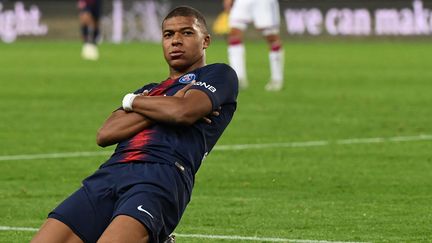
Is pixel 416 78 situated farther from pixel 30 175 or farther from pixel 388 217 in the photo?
pixel 388 217

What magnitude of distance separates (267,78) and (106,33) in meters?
16.3

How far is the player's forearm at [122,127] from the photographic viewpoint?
24.4 ft

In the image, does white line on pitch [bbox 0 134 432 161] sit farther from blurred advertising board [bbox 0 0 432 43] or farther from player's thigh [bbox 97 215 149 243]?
blurred advertising board [bbox 0 0 432 43]

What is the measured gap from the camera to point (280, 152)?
1482 centimetres

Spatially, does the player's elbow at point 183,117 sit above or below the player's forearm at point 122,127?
above

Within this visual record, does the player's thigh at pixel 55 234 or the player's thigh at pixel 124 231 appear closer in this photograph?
the player's thigh at pixel 124 231

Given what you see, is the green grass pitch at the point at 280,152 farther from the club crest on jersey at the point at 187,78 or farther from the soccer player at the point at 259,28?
the club crest on jersey at the point at 187,78

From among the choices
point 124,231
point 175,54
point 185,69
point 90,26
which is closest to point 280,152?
point 185,69

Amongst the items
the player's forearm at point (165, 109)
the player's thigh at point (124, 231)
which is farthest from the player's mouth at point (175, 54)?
the player's thigh at point (124, 231)

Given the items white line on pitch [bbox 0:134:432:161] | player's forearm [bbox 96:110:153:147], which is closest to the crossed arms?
player's forearm [bbox 96:110:153:147]

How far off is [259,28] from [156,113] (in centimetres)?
1747

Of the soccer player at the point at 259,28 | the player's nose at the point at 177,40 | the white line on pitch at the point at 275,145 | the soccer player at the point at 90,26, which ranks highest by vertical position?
the player's nose at the point at 177,40

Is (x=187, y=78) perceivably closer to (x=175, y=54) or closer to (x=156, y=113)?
(x=175, y=54)

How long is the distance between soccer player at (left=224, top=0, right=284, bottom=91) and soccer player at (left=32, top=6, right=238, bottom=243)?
1613cm
